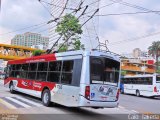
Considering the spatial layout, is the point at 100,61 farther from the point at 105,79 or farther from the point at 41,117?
the point at 41,117

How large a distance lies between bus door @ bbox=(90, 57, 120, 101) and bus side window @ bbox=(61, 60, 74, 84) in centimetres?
127

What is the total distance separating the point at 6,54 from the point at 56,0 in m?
46.9

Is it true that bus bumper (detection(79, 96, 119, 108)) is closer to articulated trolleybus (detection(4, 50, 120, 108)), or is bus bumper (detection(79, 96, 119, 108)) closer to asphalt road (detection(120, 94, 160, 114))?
articulated trolleybus (detection(4, 50, 120, 108))

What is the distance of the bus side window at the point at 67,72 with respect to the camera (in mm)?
14018

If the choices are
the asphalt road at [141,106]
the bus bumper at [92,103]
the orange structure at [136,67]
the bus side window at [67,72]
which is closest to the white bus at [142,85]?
the asphalt road at [141,106]

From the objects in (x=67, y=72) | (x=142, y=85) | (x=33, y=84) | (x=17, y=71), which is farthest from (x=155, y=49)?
(x=67, y=72)

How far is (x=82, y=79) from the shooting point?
12977 millimetres

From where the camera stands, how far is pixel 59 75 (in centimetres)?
1504

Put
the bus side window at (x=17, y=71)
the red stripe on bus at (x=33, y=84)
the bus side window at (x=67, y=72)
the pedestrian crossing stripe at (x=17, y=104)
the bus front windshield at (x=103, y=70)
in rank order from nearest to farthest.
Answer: the bus front windshield at (x=103, y=70), the bus side window at (x=67, y=72), the pedestrian crossing stripe at (x=17, y=104), the red stripe on bus at (x=33, y=84), the bus side window at (x=17, y=71)

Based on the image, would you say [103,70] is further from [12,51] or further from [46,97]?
[12,51]

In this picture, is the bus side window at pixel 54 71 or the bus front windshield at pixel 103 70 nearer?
the bus front windshield at pixel 103 70

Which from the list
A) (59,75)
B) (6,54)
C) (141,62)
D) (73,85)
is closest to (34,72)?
(59,75)

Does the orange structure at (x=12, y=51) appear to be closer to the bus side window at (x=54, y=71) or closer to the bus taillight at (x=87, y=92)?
the bus side window at (x=54, y=71)

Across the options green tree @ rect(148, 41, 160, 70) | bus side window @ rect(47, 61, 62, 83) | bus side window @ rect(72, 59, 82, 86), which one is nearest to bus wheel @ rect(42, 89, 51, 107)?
bus side window @ rect(47, 61, 62, 83)
